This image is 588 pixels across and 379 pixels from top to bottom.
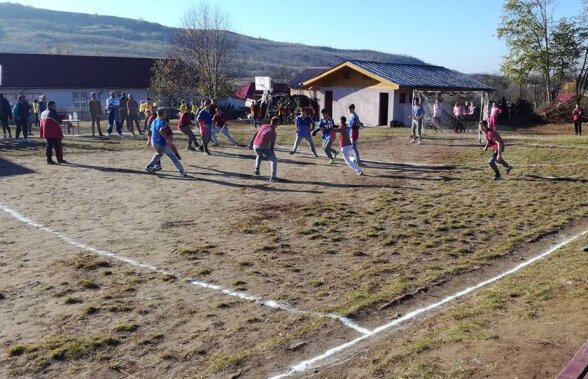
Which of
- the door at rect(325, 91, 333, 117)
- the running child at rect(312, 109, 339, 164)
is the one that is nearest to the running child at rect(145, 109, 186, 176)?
the running child at rect(312, 109, 339, 164)

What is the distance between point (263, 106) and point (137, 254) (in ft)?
102

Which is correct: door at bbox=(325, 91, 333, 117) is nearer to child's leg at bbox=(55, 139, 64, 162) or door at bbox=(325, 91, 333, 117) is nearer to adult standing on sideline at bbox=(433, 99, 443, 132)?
adult standing on sideline at bbox=(433, 99, 443, 132)

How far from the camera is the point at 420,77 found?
120 feet

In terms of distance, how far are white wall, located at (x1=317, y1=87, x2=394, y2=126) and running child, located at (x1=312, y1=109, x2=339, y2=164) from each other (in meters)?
15.9

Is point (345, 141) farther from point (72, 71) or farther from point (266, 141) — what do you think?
point (72, 71)

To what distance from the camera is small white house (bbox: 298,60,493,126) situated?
113 ft

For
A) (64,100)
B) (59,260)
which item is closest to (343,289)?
(59,260)

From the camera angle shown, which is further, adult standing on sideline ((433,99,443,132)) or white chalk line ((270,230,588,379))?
adult standing on sideline ((433,99,443,132))

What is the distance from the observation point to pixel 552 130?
111 ft

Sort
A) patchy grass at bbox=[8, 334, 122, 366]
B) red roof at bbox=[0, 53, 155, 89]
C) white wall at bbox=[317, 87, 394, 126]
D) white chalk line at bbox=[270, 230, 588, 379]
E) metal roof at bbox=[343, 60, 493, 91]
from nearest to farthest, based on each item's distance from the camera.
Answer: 1. white chalk line at bbox=[270, 230, 588, 379]
2. patchy grass at bbox=[8, 334, 122, 366]
3. metal roof at bbox=[343, 60, 493, 91]
4. white wall at bbox=[317, 87, 394, 126]
5. red roof at bbox=[0, 53, 155, 89]

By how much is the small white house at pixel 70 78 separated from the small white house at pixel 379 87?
21837 millimetres

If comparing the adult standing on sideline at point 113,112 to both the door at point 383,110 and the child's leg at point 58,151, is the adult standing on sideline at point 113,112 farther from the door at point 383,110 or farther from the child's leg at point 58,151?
the door at point 383,110

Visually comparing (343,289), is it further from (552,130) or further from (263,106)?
(263,106)

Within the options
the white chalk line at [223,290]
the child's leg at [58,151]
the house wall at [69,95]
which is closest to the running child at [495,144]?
the white chalk line at [223,290]
